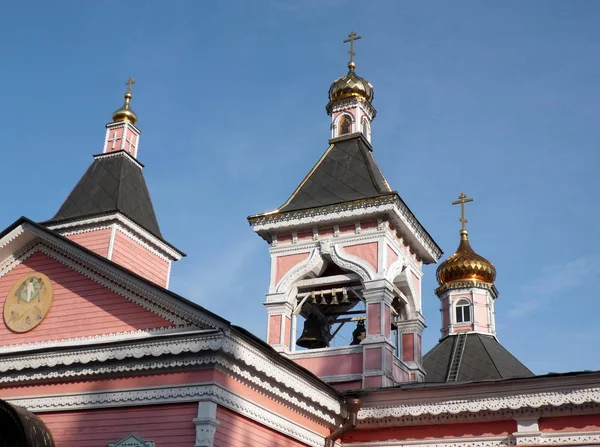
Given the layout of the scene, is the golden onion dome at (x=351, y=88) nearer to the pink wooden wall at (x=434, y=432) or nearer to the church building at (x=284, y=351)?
the church building at (x=284, y=351)

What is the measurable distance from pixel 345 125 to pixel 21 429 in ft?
33.9

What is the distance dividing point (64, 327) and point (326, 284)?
5.28 meters

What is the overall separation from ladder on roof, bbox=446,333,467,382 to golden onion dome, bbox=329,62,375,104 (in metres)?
7.37

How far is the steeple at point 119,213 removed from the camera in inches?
741

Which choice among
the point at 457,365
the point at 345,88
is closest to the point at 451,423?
the point at 345,88

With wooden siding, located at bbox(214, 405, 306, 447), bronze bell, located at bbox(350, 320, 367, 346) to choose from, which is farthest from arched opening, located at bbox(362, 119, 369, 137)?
wooden siding, located at bbox(214, 405, 306, 447)

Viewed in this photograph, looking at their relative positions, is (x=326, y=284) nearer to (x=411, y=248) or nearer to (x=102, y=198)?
(x=411, y=248)

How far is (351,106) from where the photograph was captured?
1820 cm

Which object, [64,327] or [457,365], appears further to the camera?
[457,365]

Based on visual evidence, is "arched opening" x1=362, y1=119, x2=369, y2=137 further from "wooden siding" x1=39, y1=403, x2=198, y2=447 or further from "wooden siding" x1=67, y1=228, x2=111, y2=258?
"wooden siding" x1=39, y1=403, x2=198, y2=447

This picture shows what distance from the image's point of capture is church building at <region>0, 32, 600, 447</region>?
33.3 feet

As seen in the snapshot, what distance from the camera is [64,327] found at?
11.9 metres

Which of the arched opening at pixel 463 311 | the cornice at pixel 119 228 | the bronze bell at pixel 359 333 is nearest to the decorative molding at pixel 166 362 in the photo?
the bronze bell at pixel 359 333

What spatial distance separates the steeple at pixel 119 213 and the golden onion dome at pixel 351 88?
537 cm
